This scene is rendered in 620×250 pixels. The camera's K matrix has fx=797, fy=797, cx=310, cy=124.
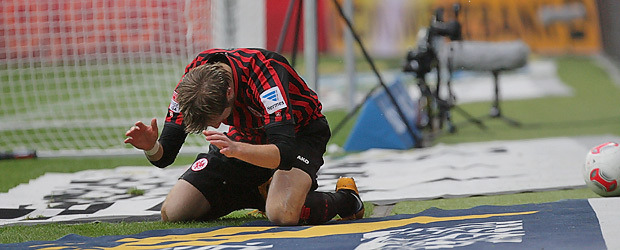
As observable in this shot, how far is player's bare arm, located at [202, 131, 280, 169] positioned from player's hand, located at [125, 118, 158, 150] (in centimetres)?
52

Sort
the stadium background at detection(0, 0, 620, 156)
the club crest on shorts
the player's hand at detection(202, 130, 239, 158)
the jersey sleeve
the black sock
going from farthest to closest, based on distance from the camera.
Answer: the stadium background at detection(0, 0, 620, 156)
the club crest on shorts
the black sock
the jersey sleeve
the player's hand at detection(202, 130, 239, 158)

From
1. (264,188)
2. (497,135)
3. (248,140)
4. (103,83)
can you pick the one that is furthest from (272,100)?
(103,83)

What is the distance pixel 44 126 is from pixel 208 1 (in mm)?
2796

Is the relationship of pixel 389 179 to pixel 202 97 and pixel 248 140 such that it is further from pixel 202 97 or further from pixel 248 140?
pixel 202 97

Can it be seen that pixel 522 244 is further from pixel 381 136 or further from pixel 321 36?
pixel 321 36

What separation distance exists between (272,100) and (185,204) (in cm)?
84

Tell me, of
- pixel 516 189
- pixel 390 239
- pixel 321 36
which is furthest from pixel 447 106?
pixel 321 36

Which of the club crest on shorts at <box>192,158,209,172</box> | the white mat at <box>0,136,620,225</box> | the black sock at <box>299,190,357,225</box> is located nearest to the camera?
the black sock at <box>299,190,357,225</box>

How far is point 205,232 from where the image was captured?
3.40 meters

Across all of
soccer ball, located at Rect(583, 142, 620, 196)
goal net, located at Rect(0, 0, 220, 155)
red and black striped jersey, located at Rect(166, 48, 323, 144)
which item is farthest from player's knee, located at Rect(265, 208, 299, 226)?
goal net, located at Rect(0, 0, 220, 155)

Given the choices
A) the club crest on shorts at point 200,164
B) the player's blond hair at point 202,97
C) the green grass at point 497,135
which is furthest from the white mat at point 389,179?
the player's blond hair at point 202,97

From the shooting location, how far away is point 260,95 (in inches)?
128

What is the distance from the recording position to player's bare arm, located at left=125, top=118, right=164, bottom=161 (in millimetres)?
3412

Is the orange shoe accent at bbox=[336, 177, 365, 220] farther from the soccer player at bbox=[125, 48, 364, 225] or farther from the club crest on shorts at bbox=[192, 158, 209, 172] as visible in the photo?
the club crest on shorts at bbox=[192, 158, 209, 172]
